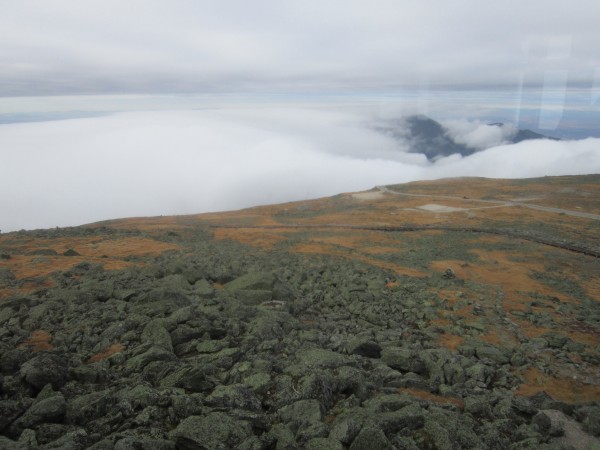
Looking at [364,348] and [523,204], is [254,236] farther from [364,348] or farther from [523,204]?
[523,204]

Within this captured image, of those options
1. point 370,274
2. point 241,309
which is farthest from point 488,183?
point 241,309

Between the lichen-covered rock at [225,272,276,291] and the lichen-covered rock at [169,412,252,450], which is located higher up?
the lichen-covered rock at [169,412,252,450]

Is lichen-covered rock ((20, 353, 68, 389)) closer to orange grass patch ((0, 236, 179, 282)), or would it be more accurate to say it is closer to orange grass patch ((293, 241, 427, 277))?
orange grass patch ((0, 236, 179, 282))

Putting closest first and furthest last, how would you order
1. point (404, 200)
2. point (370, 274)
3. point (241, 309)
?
point (241, 309) < point (370, 274) < point (404, 200)

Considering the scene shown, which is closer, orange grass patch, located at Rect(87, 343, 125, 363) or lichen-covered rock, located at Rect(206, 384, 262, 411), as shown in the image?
lichen-covered rock, located at Rect(206, 384, 262, 411)

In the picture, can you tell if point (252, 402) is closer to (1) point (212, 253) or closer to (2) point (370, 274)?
(2) point (370, 274)

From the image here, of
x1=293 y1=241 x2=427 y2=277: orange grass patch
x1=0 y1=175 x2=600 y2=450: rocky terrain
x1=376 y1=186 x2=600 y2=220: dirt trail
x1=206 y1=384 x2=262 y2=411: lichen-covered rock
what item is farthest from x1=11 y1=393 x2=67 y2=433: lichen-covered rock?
x1=376 y1=186 x2=600 y2=220: dirt trail
